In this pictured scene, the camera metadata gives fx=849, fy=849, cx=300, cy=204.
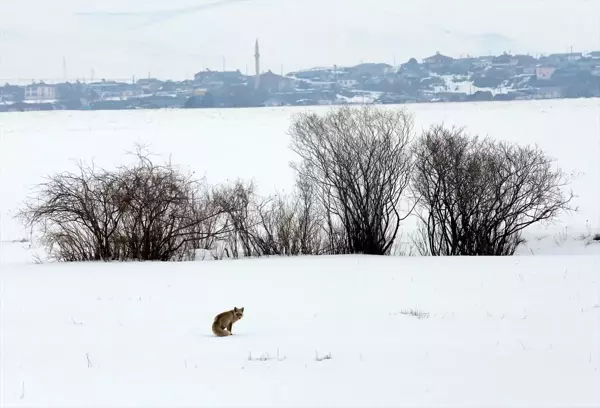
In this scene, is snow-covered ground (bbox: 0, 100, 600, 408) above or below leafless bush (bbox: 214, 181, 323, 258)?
above

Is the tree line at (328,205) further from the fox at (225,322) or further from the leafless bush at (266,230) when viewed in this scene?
the fox at (225,322)

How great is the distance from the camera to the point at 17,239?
29.2 meters

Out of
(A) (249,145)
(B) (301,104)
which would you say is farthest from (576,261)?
(B) (301,104)

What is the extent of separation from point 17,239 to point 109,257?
719 centimetres

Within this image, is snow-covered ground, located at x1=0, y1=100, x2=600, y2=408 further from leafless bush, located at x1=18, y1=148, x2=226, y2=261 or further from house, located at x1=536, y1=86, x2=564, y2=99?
house, located at x1=536, y1=86, x2=564, y2=99

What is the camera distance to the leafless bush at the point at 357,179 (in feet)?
89.9

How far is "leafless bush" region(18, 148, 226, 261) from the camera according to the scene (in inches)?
922

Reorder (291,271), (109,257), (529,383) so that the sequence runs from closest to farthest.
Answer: (529,383) < (291,271) < (109,257)

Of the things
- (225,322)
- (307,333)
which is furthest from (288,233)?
(225,322)

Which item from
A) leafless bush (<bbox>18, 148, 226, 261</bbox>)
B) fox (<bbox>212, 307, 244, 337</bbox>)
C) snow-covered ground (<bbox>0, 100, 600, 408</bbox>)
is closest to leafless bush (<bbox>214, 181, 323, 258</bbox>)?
leafless bush (<bbox>18, 148, 226, 261</bbox>)

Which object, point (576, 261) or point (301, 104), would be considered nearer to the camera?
point (576, 261)

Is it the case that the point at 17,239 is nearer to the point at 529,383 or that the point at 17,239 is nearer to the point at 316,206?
the point at 316,206

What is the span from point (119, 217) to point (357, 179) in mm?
8200

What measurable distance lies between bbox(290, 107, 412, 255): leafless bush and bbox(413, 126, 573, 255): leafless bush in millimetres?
952
